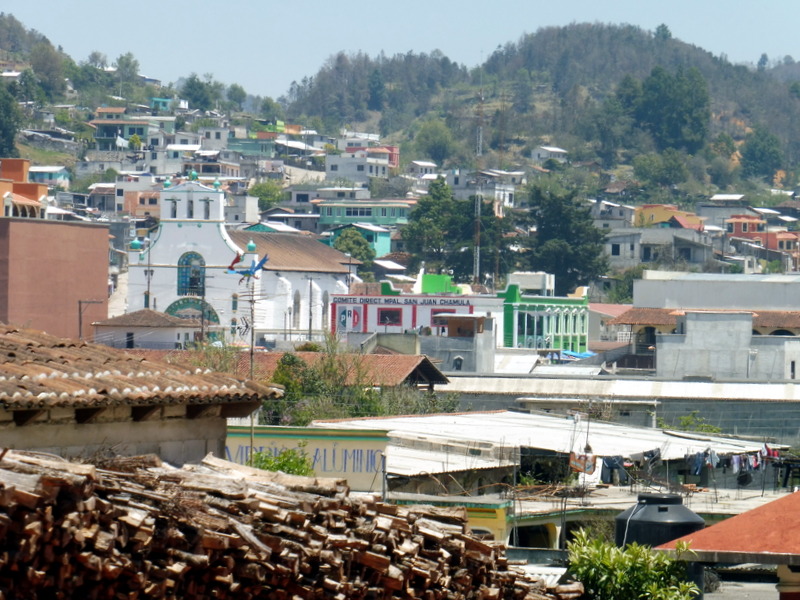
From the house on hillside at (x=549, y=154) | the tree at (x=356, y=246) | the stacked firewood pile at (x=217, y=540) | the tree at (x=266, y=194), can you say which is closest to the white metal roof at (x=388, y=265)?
the tree at (x=356, y=246)

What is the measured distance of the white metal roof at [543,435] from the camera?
971 inches

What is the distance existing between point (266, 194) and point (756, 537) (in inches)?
5298

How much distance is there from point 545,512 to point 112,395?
11.1 meters

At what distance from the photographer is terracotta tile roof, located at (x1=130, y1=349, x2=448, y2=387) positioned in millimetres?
43281

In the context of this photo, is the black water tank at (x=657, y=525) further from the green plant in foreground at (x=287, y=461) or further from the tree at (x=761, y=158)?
the tree at (x=761, y=158)

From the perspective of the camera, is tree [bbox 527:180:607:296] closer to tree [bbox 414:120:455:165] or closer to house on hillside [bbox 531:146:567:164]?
house on hillside [bbox 531:146:567:164]

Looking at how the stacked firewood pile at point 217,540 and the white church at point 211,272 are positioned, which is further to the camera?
the white church at point 211,272

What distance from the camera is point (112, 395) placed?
1034 centimetres

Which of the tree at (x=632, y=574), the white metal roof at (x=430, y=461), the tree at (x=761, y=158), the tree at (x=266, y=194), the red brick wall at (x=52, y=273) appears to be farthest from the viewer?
the tree at (x=761, y=158)

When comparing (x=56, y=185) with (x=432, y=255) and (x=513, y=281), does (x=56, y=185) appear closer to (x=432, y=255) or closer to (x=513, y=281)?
(x=432, y=255)

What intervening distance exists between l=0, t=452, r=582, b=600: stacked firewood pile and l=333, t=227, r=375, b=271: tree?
103933 mm

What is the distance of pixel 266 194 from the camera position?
145m

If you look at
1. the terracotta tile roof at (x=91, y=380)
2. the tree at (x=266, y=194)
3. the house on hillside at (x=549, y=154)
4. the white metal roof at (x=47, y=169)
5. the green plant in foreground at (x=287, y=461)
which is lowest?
the green plant in foreground at (x=287, y=461)

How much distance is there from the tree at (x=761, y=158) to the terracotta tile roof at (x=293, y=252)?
104m
